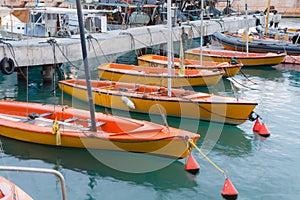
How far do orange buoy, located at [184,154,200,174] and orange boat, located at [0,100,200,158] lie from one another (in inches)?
9.2

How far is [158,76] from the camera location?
61.7ft

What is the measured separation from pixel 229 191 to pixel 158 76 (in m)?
9.96

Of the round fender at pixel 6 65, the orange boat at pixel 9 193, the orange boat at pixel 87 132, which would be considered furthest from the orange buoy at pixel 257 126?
the round fender at pixel 6 65

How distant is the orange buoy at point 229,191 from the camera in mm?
9492

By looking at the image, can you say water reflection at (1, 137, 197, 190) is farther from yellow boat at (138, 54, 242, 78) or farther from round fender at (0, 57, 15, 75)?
yellow boat at (138, 54, 242, 78)

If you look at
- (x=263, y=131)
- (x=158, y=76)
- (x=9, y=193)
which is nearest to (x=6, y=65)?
(x=158, y=76)

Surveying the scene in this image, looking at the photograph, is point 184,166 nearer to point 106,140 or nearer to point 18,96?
point 106,140

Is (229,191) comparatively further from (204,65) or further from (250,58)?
(250,58)

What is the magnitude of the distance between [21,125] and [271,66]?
19547 mm

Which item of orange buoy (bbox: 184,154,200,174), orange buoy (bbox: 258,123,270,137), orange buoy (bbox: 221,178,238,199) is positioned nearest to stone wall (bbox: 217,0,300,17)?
orange buoy (bbox: 258,123,270,137)

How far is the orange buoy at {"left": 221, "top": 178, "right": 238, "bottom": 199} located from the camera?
31.1ft

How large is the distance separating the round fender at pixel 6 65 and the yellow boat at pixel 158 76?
16.7 feet

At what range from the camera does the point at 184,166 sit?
36.5 feet

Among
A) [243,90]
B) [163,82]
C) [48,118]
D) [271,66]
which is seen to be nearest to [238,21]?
[271,66]
